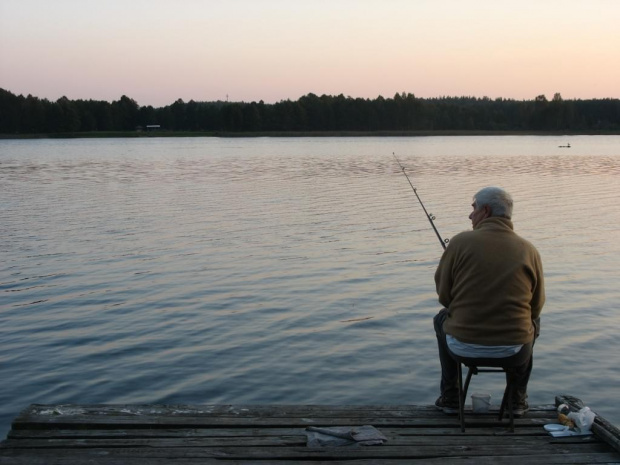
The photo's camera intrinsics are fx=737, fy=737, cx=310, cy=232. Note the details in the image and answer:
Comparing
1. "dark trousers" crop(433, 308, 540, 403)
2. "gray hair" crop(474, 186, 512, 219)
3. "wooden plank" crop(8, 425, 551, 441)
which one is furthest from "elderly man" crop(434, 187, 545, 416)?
"wooden plank" crop(8, 425, 551, 441)

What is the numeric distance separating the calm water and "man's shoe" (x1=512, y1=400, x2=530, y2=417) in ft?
6.62

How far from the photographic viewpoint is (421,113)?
5763 inches

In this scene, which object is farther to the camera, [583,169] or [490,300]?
[583,169]

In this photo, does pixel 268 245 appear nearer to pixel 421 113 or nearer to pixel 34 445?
pixel 34 445

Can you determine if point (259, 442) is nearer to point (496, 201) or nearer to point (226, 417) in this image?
point (226, 417)

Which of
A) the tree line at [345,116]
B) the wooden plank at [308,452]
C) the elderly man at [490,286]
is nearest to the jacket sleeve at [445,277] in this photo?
the elderly man at [490,286]

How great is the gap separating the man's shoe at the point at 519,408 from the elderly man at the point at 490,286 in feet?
1.78

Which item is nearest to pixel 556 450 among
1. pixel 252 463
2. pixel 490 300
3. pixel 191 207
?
pixel 490 300

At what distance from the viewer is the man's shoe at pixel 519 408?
5.23 m

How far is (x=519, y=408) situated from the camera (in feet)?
17.3

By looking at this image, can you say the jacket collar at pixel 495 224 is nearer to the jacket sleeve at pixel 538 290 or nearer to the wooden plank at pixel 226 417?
the jacket sleeve at pixel 538 290

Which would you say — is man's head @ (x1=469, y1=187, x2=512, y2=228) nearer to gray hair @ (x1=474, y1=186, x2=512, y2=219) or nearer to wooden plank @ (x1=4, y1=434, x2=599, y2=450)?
gray hair @ (x1=474, y1=186, x2=512, y2=219)

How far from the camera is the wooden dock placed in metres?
4.46

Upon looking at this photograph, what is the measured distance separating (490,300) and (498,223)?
1.64ft
